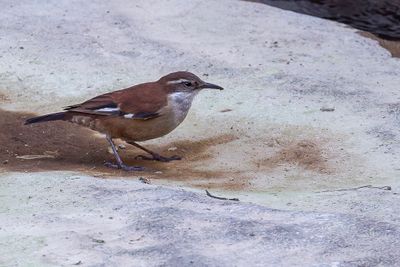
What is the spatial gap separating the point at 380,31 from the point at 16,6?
4.51 metres

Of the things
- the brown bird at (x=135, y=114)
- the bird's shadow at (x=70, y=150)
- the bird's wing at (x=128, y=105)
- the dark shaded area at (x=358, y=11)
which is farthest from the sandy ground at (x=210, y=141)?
the dark shaded area at (x=358, y=11)

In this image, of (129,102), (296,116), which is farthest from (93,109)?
(296,116)

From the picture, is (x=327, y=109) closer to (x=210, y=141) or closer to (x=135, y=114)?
(x=210, y=141)

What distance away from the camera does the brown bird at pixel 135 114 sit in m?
8.57

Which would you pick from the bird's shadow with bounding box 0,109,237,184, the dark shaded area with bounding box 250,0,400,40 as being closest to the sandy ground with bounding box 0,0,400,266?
the bird's shadow with bounding box 0,109,237,184

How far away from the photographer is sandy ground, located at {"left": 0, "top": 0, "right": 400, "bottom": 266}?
245 inches

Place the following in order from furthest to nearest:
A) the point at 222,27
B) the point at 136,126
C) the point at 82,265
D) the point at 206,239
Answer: the point at 222,27, the point at 136,126, the point at 206,239, the point at 82,265

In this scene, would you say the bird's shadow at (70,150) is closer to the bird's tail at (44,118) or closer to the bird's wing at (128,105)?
the bird's tail at (44,118)

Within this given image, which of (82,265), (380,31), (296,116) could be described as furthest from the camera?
(380,31)

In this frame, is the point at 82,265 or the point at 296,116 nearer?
the point at 82,265

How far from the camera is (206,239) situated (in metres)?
6.26

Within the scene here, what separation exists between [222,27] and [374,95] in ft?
8.91

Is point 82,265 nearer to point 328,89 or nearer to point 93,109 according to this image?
point 93,109

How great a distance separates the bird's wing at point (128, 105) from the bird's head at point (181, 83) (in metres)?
0.15
